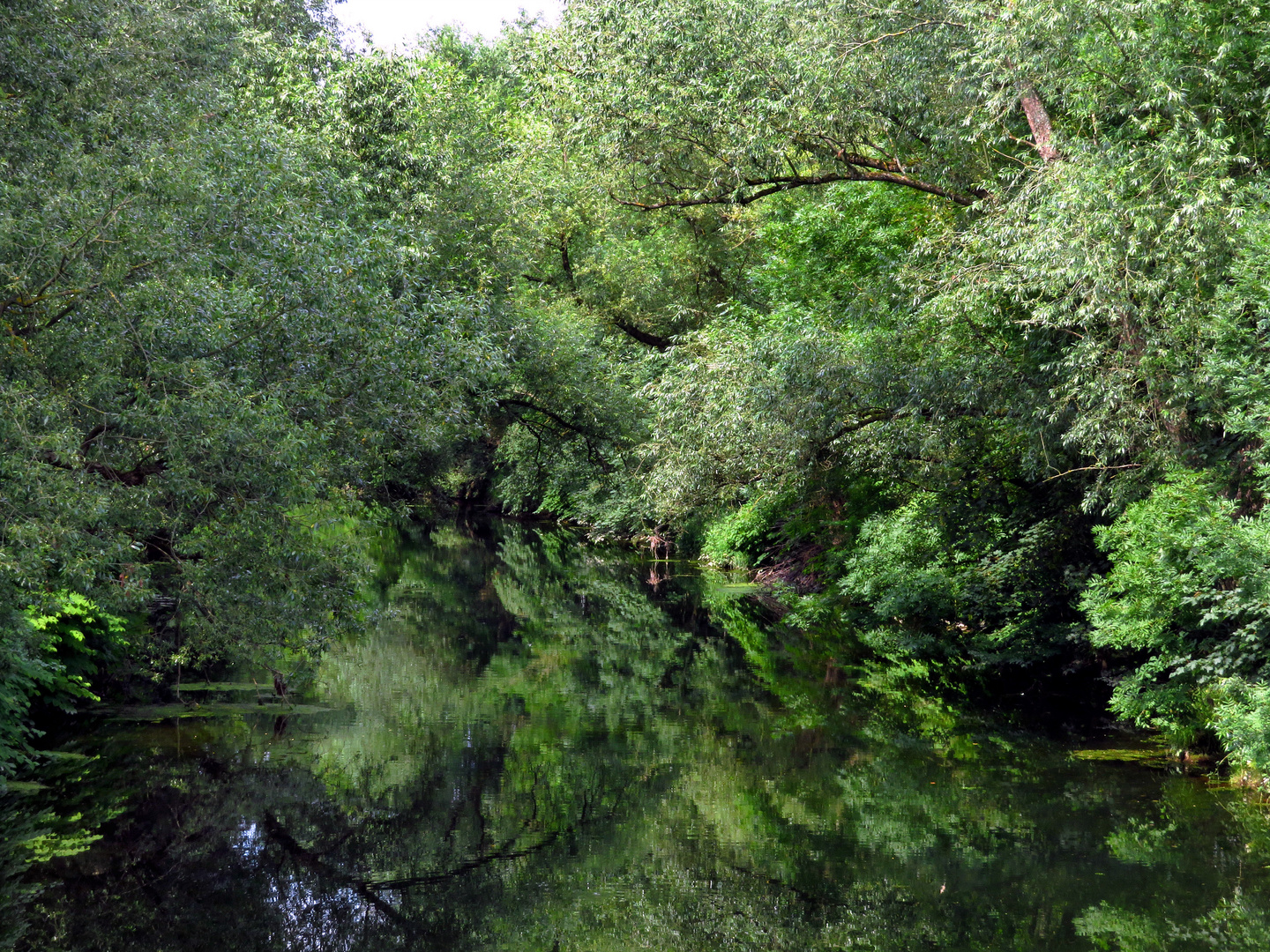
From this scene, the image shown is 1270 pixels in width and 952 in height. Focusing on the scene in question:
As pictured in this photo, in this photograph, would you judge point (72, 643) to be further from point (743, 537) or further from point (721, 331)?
point (743, 537)

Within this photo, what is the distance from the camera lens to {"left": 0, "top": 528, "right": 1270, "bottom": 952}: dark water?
759 centimetres

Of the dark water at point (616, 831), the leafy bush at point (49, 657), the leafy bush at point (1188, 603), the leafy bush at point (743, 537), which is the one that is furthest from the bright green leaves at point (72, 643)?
the leafy bush at point (743, 537)

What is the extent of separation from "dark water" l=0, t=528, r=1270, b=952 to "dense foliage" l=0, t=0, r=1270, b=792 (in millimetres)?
1200

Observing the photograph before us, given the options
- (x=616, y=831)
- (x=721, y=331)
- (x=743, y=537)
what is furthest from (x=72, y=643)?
(x=743, y=537)

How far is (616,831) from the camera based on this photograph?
9570 mm

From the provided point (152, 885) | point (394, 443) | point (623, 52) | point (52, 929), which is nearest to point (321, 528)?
point (394, 443)

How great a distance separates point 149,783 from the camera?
34.2ft

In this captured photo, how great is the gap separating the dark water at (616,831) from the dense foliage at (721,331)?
1200mm

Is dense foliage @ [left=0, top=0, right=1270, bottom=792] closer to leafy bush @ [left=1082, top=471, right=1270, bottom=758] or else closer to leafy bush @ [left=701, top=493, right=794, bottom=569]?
leafy bush @ [left=1082, top=471, right=1270, bottom=758]

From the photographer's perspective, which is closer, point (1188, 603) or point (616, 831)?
point (616, 831)

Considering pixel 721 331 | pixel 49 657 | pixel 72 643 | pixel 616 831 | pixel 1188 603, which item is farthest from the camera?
pixel 721 331

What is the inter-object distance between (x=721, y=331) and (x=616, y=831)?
35.6 ft

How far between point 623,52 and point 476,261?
605 cm

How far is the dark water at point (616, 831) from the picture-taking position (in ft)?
24.9
